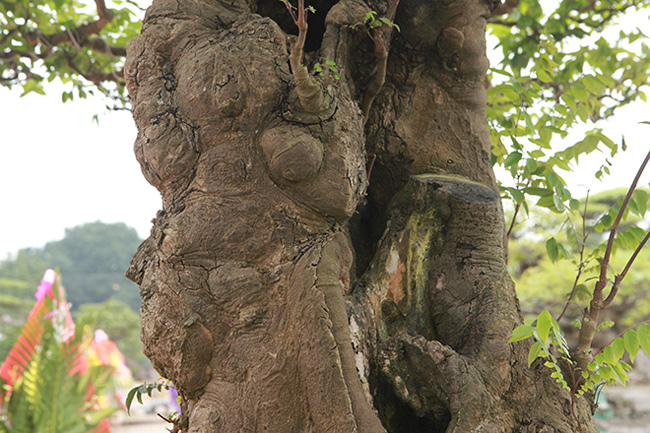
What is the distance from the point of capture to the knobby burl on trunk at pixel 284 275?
1.64 meters

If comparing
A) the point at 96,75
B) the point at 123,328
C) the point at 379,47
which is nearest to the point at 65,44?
the point at 96,75

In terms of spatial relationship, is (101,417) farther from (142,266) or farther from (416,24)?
(416,24)

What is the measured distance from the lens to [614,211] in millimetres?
2045

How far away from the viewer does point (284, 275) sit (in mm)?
1677

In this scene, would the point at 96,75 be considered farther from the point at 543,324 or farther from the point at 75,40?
the point at 543,324

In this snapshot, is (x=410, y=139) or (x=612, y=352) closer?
(x=612, y=352)

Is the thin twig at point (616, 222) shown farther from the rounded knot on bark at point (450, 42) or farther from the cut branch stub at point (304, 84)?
the cut branch stub at point (304, 84)

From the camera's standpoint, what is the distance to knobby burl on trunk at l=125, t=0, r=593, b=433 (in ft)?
5.37

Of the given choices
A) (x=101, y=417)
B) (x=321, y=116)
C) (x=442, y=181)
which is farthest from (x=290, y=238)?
(x=101, y=417)

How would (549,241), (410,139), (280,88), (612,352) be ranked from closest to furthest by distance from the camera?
1. (612,352)
2. (280,88)
3. (549,241)
4. (410,139)

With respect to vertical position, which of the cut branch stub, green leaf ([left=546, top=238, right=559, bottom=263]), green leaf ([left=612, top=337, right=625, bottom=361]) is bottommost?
green leaf ([left=612, top=337, right=625, bottom=361])

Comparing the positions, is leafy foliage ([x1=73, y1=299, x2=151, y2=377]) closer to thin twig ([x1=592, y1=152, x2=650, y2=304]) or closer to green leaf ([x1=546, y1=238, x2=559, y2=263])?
green leaf ([x1=546, y1=238, x2=559, y2=263])

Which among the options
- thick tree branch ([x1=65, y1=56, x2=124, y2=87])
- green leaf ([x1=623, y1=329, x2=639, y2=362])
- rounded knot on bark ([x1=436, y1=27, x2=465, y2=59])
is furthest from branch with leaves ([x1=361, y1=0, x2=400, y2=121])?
thick tree branch ([x1=65, y1=56, x2=124, y2=87])

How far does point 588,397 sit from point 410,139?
1211 mm
